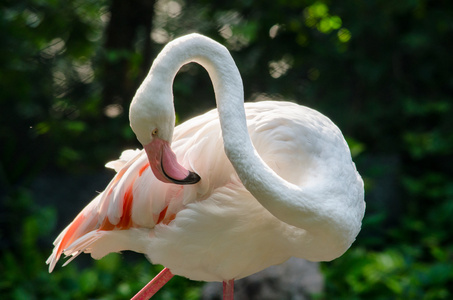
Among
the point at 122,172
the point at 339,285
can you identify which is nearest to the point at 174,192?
the point at 122,172

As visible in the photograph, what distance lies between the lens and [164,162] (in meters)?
2.34

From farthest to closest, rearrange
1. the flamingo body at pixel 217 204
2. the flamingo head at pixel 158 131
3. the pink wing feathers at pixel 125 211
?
the pink wing feathers at pixel 125 211 → the flamingo body at pixel 217 204 → the flamingo head at pixel 158 131

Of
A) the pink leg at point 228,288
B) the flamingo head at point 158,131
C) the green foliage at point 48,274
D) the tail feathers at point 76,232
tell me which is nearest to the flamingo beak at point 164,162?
the flamingo head at point 158,131

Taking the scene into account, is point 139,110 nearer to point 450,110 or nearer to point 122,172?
point 122,172

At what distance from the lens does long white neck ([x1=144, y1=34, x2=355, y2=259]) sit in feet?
7.36

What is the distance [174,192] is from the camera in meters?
2.80

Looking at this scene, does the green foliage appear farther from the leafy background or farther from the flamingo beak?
the flamingo beak

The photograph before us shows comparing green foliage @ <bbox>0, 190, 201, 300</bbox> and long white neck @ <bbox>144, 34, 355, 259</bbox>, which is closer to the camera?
long white neck @ <bbox>144, 34, 355, 259</bbox>

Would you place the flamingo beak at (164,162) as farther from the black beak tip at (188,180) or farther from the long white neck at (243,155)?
the long white neck at (243,155)

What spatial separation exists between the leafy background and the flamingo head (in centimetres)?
256

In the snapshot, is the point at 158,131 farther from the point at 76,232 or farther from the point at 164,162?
the point at 76,232

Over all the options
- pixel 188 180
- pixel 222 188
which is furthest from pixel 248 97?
pixel 188 180

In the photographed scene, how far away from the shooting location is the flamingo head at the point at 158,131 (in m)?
2.21

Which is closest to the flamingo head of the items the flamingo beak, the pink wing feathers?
the flamingo beak
